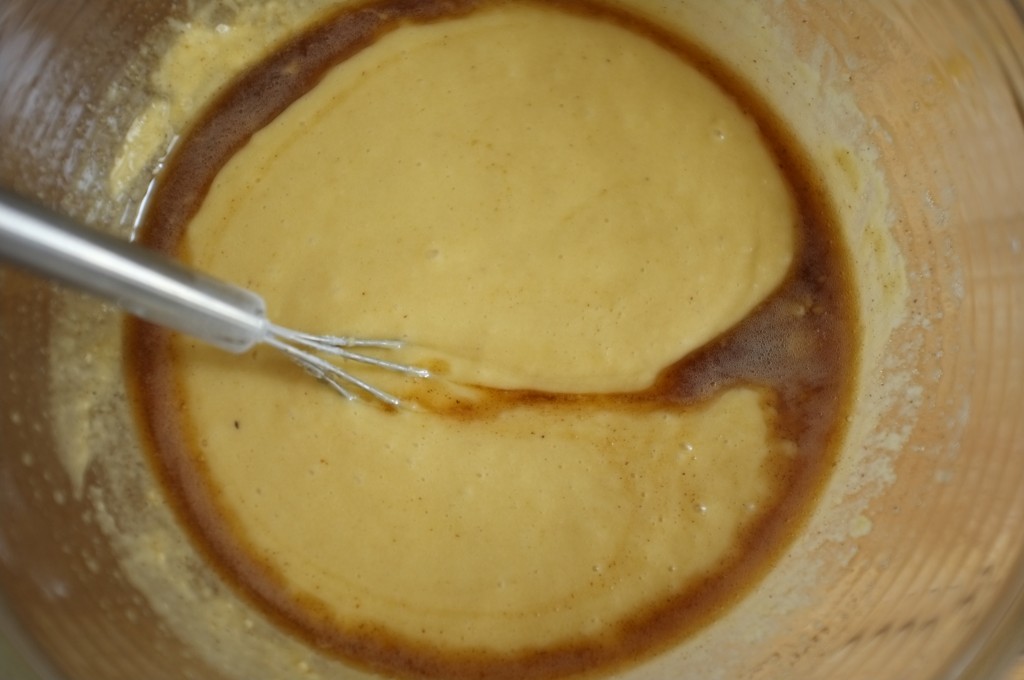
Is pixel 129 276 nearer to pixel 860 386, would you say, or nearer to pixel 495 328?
pixel 495 328

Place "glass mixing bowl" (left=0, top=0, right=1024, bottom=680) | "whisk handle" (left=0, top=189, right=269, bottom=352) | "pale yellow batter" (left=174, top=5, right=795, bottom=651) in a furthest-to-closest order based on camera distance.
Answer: "pale yellow batter" (left=174, top=5, right=795, bottom=651), "glass mixing bowl" (left=0, top=0, right=1024, bottom=680), "whisk handle" (left=0, top=189, right=269, bottom=352)

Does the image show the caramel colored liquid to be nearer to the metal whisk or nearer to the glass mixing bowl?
the glass mixing bowl

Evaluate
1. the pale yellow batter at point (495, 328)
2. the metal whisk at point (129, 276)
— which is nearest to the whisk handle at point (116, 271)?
the metal whisk at point (129, 276)

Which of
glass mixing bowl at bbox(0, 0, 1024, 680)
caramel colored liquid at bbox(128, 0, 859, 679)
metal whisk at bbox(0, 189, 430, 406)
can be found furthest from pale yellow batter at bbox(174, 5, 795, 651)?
metal whisk at bbox(0, 189, 430, 406)

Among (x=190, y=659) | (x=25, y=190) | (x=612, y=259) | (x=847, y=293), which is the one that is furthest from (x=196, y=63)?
(x=847, y=293)

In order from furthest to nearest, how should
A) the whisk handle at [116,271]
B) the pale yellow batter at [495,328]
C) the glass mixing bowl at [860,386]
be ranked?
the pale yellow batter at [495,328], the glass mixing bowl at [860,386], the whisk handle at [116,271]

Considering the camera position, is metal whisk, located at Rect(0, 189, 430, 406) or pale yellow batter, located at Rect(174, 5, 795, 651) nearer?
metal whisk, located at Rect(0, 189, 430, 406)

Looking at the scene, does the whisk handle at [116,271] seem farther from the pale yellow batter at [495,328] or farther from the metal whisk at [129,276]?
the pale yellow batter at [495,328]
